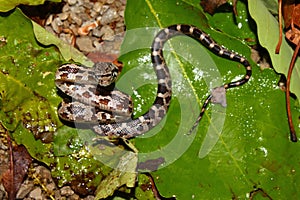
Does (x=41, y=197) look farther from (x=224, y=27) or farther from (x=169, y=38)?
(x=224, y=27)

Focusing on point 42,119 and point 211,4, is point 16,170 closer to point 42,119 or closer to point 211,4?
point 42,119

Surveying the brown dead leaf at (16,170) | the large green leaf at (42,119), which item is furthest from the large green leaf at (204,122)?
the brown dead leaf at (16,170)

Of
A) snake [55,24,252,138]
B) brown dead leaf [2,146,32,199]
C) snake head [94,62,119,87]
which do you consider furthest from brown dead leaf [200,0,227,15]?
brown dead leaf [2,146,32,199]

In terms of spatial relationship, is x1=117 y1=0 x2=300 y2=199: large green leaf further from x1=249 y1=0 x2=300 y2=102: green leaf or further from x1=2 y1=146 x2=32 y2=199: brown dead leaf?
x1=2 y1=146 x2=32 y2=199: brown dead leaf

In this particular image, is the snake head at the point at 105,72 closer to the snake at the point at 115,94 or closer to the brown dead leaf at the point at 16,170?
the snake at the point at 115,94

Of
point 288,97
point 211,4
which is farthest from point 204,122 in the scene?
point 211,4

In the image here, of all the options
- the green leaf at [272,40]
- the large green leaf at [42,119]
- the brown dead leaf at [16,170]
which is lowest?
the brown dead leaf at [16,170]

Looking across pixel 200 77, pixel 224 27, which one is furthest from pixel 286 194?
pixel 224 27
